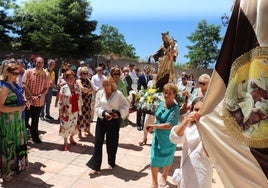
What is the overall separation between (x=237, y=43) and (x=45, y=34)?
1094 inches

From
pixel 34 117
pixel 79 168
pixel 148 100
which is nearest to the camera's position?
pixel 79 168

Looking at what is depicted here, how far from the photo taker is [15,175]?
5695 mm

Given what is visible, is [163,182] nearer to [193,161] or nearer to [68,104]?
[193,161]

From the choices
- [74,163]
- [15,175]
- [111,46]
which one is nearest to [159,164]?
[74,163]

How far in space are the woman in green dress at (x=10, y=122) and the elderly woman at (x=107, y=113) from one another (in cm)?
135

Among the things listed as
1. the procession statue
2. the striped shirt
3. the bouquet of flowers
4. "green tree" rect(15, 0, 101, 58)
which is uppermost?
"green tree" rect(15, 0, 101, 58)

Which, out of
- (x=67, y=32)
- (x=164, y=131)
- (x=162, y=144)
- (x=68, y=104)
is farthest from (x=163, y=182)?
(x=67, y=32)

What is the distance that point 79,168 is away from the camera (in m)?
6.34

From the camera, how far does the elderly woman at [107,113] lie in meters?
5.98

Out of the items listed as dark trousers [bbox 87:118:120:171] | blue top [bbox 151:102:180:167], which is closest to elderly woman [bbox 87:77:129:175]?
dark trousers [bbox 87:118:120:171]

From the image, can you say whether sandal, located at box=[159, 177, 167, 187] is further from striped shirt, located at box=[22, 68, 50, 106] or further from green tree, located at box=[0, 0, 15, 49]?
green tree, located at box=[0, 0, 15, 49]

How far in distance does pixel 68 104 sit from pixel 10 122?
2.03 meters

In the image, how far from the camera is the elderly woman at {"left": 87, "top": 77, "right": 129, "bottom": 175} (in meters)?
5.98

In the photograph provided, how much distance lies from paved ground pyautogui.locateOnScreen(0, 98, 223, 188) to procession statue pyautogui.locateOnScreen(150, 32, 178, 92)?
1645 millimetres
